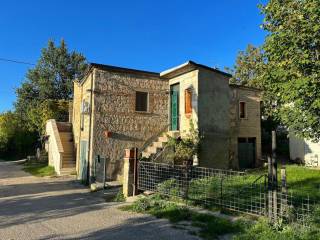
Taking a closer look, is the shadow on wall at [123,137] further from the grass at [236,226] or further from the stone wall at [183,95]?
the grass at [236,226]

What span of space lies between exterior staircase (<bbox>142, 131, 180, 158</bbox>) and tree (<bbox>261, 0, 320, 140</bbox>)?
6489 mm

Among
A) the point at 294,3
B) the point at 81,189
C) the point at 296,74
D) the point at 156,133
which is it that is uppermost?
the point at 294,3

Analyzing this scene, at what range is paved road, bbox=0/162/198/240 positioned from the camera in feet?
21.3

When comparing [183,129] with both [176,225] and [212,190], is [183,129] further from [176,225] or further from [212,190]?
[176,225]

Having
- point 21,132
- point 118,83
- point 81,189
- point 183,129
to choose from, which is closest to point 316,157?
point 183,129

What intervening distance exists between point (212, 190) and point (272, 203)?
2.56 m

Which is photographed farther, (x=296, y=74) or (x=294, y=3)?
(x=294, y=3)

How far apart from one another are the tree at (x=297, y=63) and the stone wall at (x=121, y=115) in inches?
304

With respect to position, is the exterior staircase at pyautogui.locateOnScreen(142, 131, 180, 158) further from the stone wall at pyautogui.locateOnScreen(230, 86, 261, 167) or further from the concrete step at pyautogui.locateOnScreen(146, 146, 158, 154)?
the stone wall at pyautogui.locateOnScreen(230, 86, 261, 167)

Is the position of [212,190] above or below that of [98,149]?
below

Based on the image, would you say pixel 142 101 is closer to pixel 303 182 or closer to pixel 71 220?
pixel 303 182

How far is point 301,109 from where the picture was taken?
8.70 meters

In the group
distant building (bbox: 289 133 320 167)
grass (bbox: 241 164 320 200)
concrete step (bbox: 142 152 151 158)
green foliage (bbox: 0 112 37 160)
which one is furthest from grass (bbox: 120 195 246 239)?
green foliage (bbox: 0 112 37 160)

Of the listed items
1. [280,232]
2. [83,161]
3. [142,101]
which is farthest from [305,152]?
[280,232]
